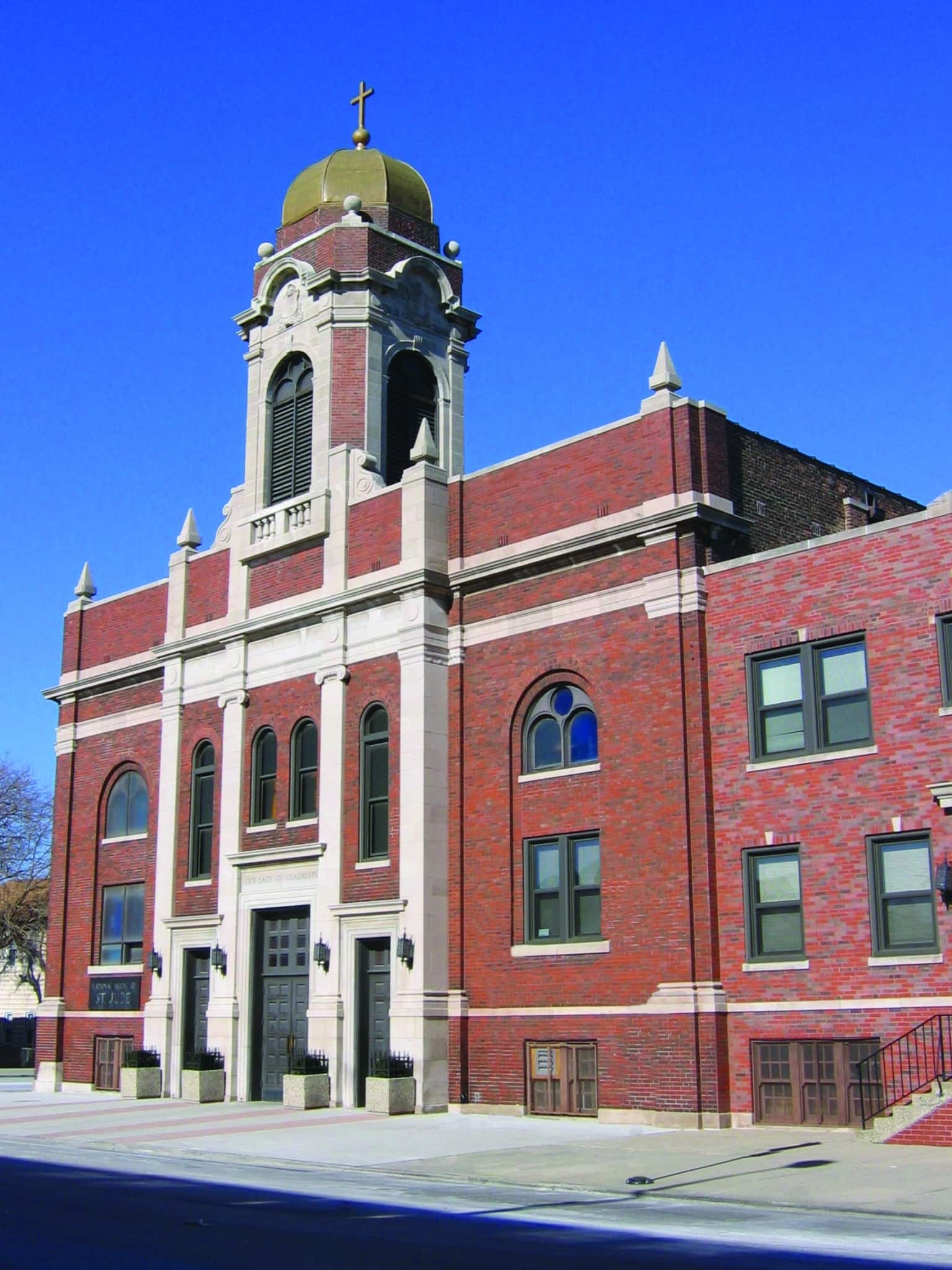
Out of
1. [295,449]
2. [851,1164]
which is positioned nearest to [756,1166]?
[851,1164]

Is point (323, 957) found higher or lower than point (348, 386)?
lower

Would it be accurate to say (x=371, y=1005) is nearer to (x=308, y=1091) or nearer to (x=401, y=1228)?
(x=308, y=1091)

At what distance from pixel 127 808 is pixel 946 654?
860 inches

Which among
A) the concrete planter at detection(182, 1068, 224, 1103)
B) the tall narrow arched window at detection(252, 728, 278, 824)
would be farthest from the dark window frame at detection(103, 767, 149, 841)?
the concrete planter at detection(182, 1068, 224, 1103)

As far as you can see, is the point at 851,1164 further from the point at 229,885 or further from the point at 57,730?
the point at 57,730

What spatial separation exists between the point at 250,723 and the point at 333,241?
1112 cm

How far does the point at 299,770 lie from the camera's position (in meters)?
31.9

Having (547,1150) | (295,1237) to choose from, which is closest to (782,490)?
(547,1150)

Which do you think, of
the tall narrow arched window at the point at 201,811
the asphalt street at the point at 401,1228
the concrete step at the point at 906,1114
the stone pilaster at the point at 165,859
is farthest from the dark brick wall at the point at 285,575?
the concrete step at the point at 906,1114

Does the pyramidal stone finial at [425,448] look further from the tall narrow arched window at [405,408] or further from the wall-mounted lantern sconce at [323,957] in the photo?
the wall-mounted lantern sconce at [323,957]

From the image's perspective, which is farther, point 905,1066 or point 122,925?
point 122,925

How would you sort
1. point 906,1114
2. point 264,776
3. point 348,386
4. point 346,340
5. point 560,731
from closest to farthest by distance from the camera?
point 906,1114 → point 560,731 → point 264,776 → point 348,386 → point 346,340

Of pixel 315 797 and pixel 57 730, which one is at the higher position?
pixel 57 730

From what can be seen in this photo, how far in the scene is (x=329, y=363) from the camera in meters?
33.9
